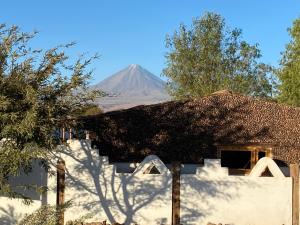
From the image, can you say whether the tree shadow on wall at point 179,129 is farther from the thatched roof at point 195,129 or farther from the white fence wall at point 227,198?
the white fence wall at point 227,198

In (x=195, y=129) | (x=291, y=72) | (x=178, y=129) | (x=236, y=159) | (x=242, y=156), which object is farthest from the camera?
(x=291, y=72)

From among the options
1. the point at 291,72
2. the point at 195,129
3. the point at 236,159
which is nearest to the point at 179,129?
the point at 195,129

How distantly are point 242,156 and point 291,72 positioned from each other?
13.0 meters

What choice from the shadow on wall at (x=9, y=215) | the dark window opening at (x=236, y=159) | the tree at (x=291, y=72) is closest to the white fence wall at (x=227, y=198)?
the shadow on wall at (x=9, y=215)

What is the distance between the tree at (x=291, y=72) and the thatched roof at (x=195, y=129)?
1295cm

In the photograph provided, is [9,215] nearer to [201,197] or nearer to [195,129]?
[201,197]

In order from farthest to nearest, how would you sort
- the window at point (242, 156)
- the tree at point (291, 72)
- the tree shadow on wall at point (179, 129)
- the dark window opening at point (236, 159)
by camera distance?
the tree at point (291, 72), the dark window opening at point (236, 159), the window at point (242, 156), the tree shadow on wall at point (179, 129)

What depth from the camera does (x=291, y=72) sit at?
34.4 m

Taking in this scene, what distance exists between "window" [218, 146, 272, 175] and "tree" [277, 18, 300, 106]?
12.9 meters

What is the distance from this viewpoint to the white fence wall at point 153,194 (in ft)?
53.1

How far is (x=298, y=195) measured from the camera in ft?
54.0

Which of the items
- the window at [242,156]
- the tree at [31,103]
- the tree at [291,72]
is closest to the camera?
the tree at [31,103]

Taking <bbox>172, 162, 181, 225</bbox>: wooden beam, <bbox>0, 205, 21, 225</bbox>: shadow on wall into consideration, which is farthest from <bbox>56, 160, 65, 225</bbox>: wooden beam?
<bbox>172, 162, 181, 225</bbox>: wooden beam

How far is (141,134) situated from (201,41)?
25171mm
